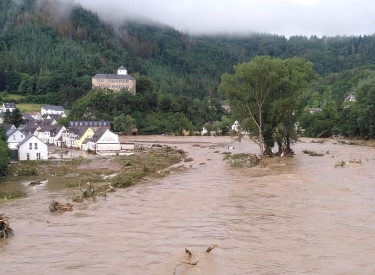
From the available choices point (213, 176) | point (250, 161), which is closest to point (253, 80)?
point (250, 161)

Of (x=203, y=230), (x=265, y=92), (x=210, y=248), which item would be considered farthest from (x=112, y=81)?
(x=210, y=248)

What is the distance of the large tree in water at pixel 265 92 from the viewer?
4403cm

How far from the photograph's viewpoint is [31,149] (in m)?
48.2

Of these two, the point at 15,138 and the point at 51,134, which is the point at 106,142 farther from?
the point at 51,134

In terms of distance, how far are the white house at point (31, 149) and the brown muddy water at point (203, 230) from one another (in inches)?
715

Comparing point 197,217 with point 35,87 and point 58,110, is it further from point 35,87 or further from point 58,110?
point 35,87

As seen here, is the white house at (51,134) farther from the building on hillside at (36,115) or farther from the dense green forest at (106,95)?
the building on hillside at (36,115)

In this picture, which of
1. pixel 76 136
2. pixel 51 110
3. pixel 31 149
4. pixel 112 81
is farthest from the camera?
pixel 112 81

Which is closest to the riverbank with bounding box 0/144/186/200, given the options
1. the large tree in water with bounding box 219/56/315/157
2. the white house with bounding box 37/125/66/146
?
the large tree in water with bounding box 219/56/315/157

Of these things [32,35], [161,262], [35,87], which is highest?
[32,35]

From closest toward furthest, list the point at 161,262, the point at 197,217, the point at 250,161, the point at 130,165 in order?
the point at 161,262
the point at 197,217
the point at 250,161
the point at 130,165

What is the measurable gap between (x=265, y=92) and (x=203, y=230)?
28723mm

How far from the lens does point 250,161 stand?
136 feet

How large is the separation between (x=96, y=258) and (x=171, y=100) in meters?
105
